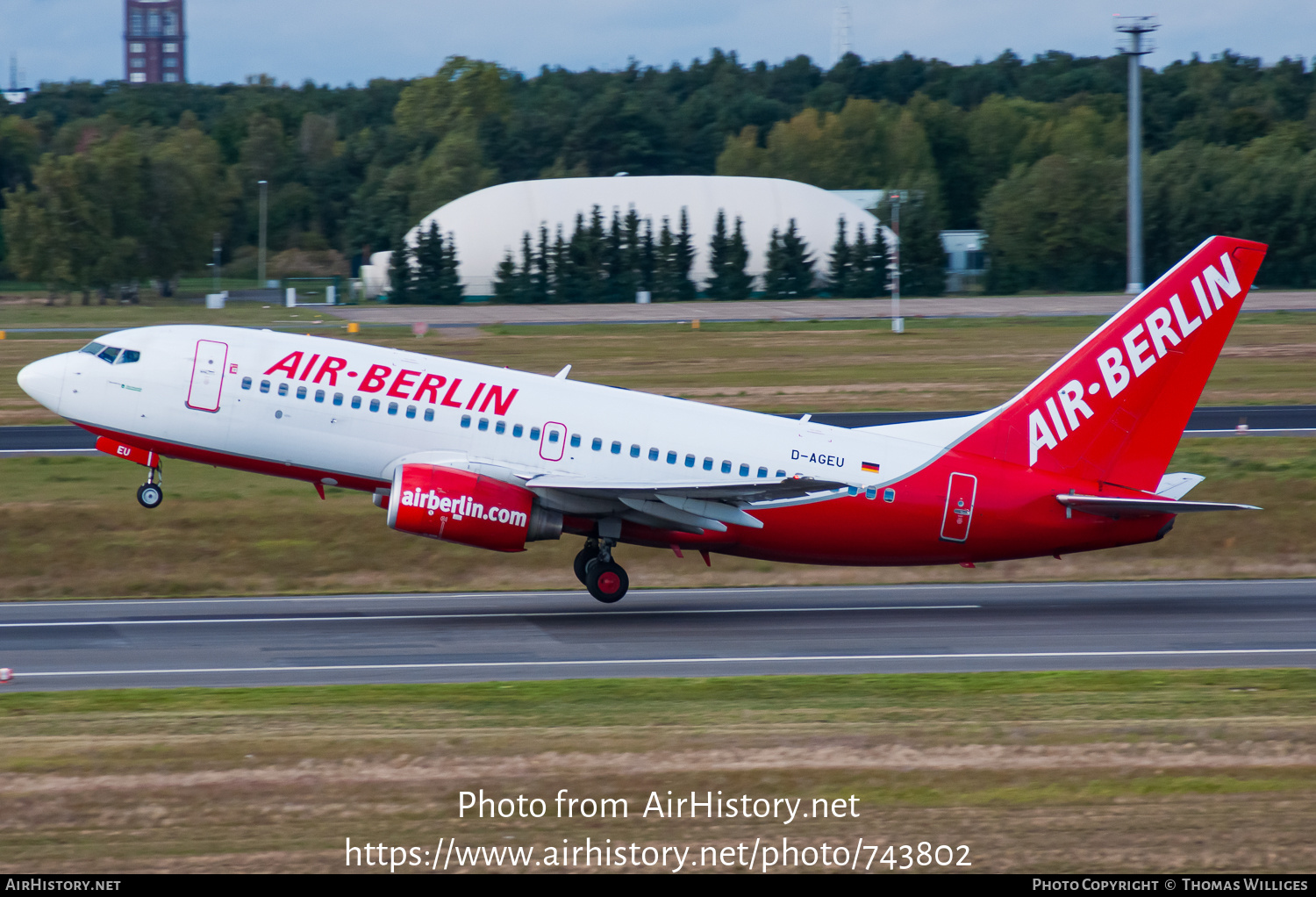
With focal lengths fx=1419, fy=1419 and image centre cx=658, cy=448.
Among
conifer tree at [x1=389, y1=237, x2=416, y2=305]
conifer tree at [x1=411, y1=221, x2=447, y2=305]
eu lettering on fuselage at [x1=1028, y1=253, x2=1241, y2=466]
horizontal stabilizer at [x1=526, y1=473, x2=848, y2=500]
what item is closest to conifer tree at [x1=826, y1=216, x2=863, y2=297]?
conifer tree at [x1=411, y1=221, x2=447, y2=305]

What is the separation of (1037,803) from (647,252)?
109960mm

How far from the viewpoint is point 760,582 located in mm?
31547

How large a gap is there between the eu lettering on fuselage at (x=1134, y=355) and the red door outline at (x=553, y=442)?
361 inches

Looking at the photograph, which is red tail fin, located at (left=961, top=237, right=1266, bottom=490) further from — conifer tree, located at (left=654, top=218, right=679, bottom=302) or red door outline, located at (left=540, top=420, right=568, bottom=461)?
conifer tree, located at (left=654, top=218, right=679, bottom=302)

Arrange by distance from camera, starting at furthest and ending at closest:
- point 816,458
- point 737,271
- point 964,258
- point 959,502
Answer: point 964,258
point 737,271
point 959,502
point 816,458

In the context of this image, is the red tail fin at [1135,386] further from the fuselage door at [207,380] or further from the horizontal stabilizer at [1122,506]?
the fuselage door at [207,380]

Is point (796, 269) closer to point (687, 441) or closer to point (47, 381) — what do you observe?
point (687, 441)

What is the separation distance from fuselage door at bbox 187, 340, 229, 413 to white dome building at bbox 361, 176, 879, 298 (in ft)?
311

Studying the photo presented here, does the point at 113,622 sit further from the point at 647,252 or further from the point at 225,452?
the point at 647,252

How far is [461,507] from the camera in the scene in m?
25.5

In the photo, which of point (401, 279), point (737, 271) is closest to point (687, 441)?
point (737, 271)

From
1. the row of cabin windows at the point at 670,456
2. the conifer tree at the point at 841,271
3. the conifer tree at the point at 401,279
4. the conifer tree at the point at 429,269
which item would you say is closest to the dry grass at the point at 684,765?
the row of cabin windows at the point at 670,456

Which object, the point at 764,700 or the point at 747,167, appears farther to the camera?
the point at 747,167

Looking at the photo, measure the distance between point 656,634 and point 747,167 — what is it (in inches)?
5793
